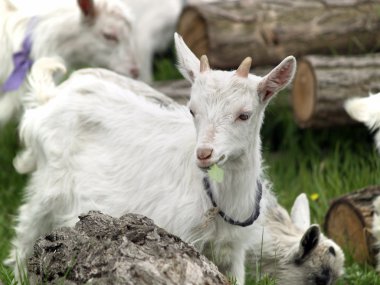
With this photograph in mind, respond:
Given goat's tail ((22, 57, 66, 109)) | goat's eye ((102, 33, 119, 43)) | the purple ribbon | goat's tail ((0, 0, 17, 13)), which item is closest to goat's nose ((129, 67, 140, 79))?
goat's eye ((102, 33, 119, 43))

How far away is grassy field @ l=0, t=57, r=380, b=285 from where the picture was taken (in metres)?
6.93

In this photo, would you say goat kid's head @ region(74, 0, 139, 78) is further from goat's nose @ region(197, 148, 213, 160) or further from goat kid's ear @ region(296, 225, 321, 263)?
goat's nose @ region(197, 148, 213, 160)

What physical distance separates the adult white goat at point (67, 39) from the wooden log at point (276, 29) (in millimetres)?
582

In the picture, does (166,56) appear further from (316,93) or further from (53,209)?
(53,209)

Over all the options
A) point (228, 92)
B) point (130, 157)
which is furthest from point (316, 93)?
point (228, 92)

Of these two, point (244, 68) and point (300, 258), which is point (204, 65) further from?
point (300, 258)

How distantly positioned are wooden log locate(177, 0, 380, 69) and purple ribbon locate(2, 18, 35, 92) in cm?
134

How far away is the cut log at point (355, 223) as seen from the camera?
19.7 feet

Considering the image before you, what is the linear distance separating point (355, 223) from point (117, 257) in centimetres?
261

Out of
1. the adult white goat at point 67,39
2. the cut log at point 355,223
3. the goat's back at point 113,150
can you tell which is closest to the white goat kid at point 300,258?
the cut log at point 355,223

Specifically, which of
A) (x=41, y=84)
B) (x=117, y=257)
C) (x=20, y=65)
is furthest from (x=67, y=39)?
(x=117, y=257)

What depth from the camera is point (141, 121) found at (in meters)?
5.42

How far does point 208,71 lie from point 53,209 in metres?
1.33

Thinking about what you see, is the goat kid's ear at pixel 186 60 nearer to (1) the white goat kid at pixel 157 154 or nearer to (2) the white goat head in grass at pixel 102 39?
(1) the white goat kid at pixel 157 154
